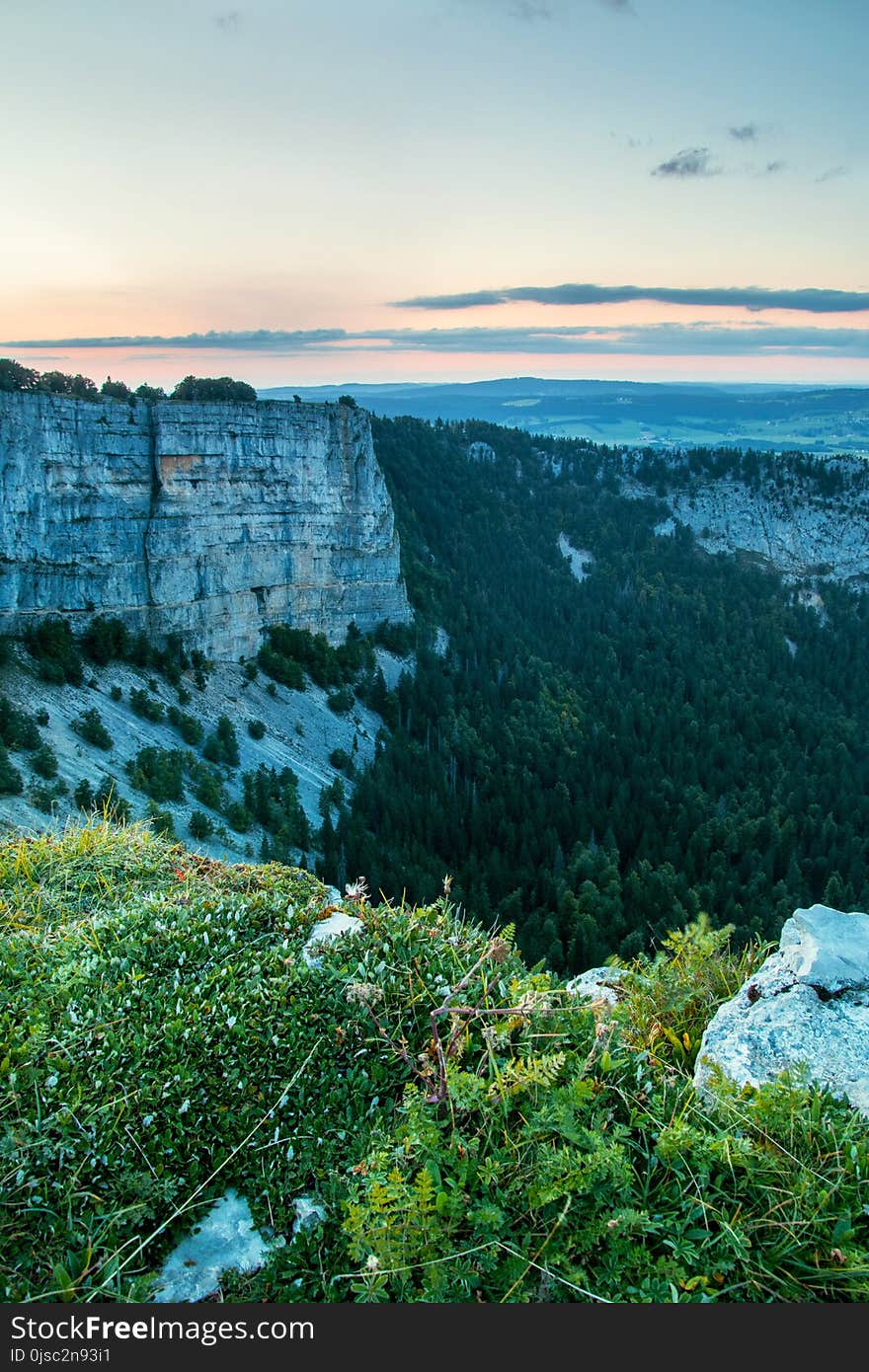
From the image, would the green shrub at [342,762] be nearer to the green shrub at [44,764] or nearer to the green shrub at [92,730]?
the green shrub at [92,730]

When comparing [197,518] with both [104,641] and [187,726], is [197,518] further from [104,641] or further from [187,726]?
[187,726]

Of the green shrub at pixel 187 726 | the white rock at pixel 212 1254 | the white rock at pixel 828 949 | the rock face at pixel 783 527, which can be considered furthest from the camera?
the rock face at pixel 783 527

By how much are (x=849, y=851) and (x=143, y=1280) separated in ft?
146

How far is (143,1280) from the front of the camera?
13.8ft

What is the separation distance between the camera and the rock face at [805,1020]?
17.0 ft

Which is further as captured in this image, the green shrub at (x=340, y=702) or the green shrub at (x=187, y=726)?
the green shrub at (x=340, y=702)

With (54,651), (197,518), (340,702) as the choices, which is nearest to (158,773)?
(54,651)

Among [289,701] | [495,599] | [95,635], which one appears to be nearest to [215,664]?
[289,701]

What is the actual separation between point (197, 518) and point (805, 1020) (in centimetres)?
4566

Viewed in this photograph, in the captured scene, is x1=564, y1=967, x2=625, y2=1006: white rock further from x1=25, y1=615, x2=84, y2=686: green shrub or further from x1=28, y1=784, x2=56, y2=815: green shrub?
x1=25, y1=615, x2=84, y2=686: green shrub

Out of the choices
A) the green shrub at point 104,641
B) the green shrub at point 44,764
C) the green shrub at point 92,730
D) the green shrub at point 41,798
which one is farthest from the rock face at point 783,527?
the green shrub at point 41,798

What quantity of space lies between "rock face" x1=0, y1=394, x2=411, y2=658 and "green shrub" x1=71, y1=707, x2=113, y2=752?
6.52m

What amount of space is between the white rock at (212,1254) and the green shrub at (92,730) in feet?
108

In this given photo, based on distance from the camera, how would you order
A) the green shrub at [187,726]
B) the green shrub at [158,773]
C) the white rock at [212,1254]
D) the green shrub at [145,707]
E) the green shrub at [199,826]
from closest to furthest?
the white rock at [212,1254] → the green shrub at [199,826] → the green shrub at [158,773] → the green shrub at [145,707] → the green shrub at [187,726]
